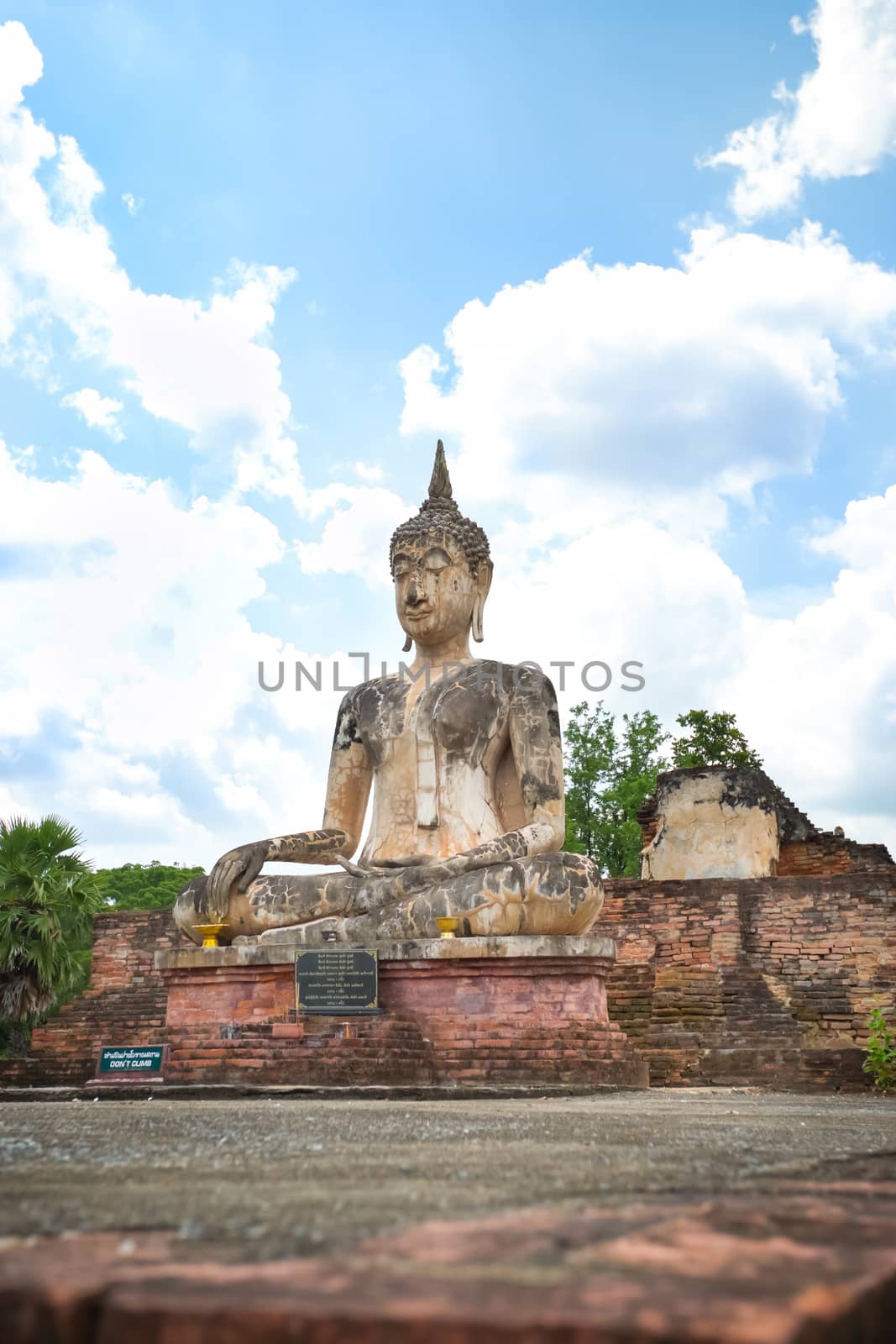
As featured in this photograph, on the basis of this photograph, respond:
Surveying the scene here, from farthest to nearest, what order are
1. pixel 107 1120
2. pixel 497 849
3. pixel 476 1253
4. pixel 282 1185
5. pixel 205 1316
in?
1. pixel 497 849
2. pixel 107 1120
3. pixel 282 1185
4. pixel 476 1253
5. pixel 205 1316

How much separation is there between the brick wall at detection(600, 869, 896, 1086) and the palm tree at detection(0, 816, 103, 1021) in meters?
5.74

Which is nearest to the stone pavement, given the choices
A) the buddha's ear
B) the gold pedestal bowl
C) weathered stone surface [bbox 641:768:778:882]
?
the gold pedestal bowl

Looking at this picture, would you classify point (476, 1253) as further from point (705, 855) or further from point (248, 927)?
point (705, 855)

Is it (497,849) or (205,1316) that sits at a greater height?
(497,849)

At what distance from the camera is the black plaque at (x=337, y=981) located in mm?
8062

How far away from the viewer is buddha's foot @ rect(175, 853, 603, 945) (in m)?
8.60

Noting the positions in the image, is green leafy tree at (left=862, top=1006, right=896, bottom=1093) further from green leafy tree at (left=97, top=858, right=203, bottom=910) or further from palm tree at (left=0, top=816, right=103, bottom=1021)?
green leafy tree at (left=97, top=858, right=203, bottom=910)

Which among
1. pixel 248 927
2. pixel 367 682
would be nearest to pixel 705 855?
pixel 367 682

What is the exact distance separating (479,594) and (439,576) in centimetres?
53

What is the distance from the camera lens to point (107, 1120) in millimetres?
3609

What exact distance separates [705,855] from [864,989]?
5677mm

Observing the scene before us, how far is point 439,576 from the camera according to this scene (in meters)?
10.5

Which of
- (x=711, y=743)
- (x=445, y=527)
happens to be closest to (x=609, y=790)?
(x=711, y=743)

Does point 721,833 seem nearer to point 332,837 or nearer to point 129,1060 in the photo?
point 332,837
